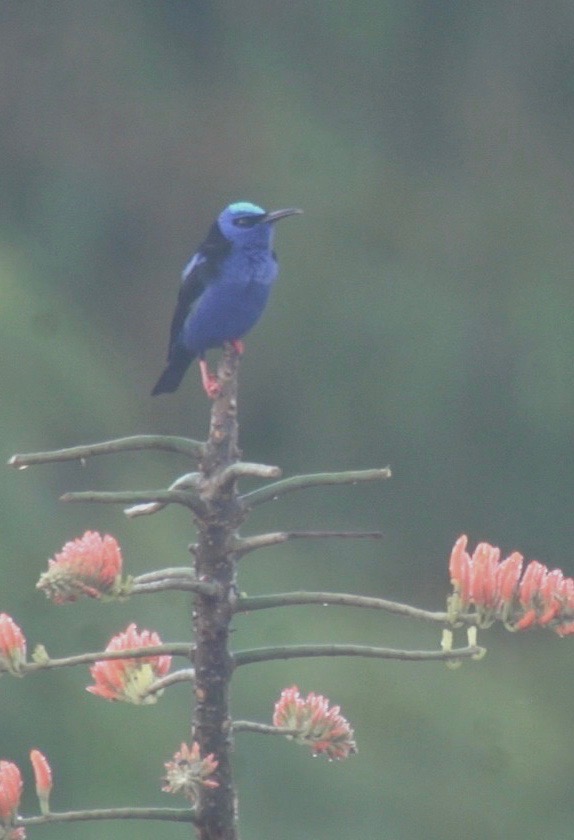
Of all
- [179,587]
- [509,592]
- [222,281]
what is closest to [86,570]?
[179,587]

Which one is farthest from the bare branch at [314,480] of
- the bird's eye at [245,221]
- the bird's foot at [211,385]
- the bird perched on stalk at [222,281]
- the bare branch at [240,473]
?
the bird's eye at [245,221]

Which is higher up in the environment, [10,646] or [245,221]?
[245,221]

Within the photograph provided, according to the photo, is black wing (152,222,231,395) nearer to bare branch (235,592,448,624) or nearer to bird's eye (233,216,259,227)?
bird's eye (233,216,259,227)

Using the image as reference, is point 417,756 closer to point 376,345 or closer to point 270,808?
point 270,808

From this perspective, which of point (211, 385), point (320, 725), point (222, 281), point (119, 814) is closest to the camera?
point (119, 814)

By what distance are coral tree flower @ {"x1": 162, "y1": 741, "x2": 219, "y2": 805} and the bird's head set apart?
1017mm

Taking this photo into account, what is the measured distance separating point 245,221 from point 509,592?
3.33ft

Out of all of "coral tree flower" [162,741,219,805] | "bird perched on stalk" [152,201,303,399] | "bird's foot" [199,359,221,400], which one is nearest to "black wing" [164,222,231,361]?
"bird perched on stalk" [152,201,303,399]

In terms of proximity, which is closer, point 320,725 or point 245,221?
point 320,725

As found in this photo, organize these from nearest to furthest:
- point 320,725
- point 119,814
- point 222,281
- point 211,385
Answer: point 119,814
point 320,725
point 211,385
point 222,281

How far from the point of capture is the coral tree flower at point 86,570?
0.67 m

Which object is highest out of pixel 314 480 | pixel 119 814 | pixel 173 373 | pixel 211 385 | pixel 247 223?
pixel 247 223

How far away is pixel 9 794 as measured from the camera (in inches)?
26.7

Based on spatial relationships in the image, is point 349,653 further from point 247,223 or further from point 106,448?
point 247,223
